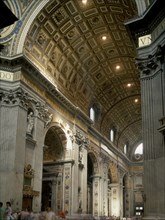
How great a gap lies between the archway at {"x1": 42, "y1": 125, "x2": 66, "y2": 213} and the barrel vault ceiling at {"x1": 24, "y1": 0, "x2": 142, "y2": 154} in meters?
2.94

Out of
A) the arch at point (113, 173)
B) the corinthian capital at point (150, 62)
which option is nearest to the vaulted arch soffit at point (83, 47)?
the corinthian capital at point (150, 62)

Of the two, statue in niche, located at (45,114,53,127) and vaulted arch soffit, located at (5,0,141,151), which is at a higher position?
vaulted arch soffit, located at (5,0,141,151)

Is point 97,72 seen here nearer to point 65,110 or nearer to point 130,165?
point 65,110

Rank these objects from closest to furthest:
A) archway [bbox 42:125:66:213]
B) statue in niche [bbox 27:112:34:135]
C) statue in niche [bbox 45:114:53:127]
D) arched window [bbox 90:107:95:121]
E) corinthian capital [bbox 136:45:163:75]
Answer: corinthian capital [bbox 136:45:163:75], statue in niche [bbox 27:112:34:135], statue in niche [bbox 45:114:53:127], archway [bbox 42:125:66:213], arched window [bbox 90:107:95:121]

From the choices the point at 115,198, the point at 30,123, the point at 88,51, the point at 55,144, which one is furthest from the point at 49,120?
the point at 115,198

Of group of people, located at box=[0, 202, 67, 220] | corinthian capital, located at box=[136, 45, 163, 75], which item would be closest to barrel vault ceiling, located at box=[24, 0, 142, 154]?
corinthian capital, located at box=[136, 45, 163, 75]

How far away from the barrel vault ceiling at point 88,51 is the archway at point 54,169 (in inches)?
116

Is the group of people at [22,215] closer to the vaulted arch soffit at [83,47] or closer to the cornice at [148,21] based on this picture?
the cornice at [148,21]

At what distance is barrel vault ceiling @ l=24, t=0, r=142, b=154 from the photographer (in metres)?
20.0

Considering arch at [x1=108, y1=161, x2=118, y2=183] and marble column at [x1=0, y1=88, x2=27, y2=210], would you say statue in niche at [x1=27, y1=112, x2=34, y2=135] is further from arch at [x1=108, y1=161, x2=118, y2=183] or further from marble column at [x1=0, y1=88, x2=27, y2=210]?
arch at [x1=108, y1=161, x2=118, y2=183]

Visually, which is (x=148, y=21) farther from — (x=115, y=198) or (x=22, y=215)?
(x=115, y=198)

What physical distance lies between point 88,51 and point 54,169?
27.9ft

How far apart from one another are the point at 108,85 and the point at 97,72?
2.76 m

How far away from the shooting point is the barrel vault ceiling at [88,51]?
65.6ft
